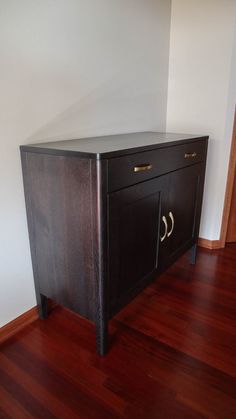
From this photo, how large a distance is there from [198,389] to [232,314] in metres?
0.55

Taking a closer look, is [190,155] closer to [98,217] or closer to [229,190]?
[229,190]

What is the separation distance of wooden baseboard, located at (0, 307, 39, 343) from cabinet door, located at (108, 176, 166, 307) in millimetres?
503

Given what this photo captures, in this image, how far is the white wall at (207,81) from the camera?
76.3 inches

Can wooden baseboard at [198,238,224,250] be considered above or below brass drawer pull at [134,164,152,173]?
below

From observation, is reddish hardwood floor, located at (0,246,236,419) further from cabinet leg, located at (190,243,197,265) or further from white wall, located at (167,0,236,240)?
white wall, located at (167,0,236,240)

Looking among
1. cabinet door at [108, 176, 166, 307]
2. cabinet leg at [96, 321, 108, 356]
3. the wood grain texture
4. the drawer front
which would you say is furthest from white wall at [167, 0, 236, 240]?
the wood grain texture

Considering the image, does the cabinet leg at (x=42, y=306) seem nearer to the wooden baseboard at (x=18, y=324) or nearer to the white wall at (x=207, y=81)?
the wooden baseboard at (x=18, y=324)

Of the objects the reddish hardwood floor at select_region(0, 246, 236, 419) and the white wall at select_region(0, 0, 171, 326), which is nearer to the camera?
the reddish hardwood floor at select_region(0, 246, 236, 419)

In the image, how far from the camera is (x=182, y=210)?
176cm

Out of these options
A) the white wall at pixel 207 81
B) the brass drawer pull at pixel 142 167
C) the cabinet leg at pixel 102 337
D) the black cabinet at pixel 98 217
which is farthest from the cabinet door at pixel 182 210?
the cabinet leg at pixel 102 337

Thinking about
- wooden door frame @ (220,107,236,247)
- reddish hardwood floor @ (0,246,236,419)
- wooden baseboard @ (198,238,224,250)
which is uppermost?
wooden door frame @ (220,107,236,247)

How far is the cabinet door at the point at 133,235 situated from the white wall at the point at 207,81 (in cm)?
90

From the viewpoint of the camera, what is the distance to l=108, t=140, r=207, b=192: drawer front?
1.12 metres

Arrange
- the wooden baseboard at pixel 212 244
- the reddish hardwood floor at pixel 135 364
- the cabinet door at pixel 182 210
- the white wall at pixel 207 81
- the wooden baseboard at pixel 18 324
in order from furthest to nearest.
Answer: the wooden baseboard at pixel 212 244, the white wall at pixel 207 81, the cabinet door at pixel 182 210, the wooden baseboard at pixel 18 324, the reddish hardwood floor at pixel 135 364
